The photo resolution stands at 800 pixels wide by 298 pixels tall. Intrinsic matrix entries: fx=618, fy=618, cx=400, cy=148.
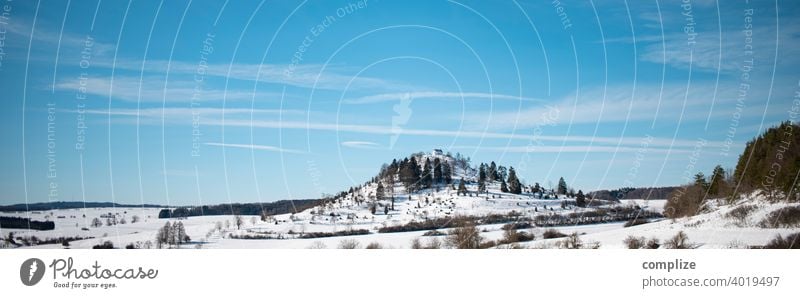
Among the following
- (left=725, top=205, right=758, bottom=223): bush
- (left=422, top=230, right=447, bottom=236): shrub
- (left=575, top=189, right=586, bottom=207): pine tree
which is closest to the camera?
(left=725, top=205, right=758, bottom=223): bush

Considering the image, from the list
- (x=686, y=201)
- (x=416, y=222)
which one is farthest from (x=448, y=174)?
(x=686, y=201)

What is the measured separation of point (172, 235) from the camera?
18156 millimetres

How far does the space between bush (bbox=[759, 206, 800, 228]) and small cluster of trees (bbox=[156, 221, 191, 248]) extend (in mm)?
17303

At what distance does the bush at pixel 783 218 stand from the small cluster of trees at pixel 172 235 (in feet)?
56.8

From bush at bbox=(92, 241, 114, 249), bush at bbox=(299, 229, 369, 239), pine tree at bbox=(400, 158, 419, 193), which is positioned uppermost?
pine tree at bbox=(400, 158, 419, 193)

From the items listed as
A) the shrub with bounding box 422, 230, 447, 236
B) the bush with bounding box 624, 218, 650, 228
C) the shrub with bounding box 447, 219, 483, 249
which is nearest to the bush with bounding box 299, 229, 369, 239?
the shrub with bounding box 422, 230, 447, 236

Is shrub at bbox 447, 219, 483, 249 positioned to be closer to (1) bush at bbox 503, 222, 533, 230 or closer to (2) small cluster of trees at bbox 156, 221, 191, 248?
(1) bush at bbox 503, 222, 533, 230

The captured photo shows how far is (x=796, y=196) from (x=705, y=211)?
286 cm

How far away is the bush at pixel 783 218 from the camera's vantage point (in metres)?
18.5

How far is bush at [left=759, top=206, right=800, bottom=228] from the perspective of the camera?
18534 millimetres

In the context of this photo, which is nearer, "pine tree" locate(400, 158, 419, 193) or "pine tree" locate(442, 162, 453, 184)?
"pine tree" locate(400, 158, 419, 193)

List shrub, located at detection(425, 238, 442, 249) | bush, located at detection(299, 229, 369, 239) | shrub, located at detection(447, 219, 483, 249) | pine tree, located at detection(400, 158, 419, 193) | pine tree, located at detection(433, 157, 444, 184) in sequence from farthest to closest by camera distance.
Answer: pine tree, located at detection(433, 157, 444, 184) → pine tree, located at detection(400, 158, 419, 193) → shrub, located at detection(447, 219, 483, 249) → bush, located at detection(299, 229, 369, 239) → shrub, located at detection(425, 238, 442, 249)
